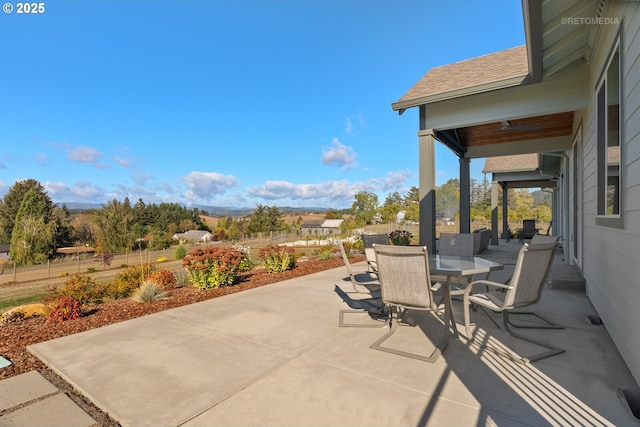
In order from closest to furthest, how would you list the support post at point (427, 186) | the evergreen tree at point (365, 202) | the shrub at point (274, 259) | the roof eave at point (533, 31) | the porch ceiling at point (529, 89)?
the roof eave at point (533, 31) → the porch ceiling at point (529, 89) → the support post at point (427, 186) → the shrub at point (274, 259) → the evergreen tree at point (365, 202)

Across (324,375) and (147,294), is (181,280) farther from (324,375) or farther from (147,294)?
(324,375)

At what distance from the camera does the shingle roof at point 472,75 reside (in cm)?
532

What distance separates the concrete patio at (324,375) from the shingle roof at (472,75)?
12.7 feet

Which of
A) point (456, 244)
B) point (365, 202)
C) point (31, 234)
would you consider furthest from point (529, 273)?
point (31, 234)

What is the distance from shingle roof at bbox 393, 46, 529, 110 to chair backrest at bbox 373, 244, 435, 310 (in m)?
4.13

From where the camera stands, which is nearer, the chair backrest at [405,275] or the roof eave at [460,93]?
the chair backrest at [405,275]

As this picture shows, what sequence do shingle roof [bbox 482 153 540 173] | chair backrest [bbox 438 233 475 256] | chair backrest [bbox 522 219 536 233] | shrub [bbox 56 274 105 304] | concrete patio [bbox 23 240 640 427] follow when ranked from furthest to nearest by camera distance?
chair backrest [bbox 522 219 536 233], shingle roof [bbox 482 153 540 173], chair backrest [bbox 438 233 475 256], shrub [bbox 56 274 105 304], concrete patio [bbox 23 240 640 427]

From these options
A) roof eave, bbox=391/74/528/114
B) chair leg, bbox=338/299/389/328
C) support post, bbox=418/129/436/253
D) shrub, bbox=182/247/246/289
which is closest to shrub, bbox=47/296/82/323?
shrub, bbox=182/247/246/289

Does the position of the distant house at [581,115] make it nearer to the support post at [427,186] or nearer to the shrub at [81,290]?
the support post at [427,186]

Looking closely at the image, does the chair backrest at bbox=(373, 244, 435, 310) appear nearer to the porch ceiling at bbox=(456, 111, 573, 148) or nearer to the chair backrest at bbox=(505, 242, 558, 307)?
the chair backrest at bbox=(505, 242, 558, 307)

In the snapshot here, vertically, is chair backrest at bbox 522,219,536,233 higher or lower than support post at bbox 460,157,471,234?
lower

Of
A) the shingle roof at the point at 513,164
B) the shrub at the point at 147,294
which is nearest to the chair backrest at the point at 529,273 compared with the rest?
the shrub at the point at 147,294

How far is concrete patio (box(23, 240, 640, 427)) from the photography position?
1.79 meters

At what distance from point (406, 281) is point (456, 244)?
2.98m
